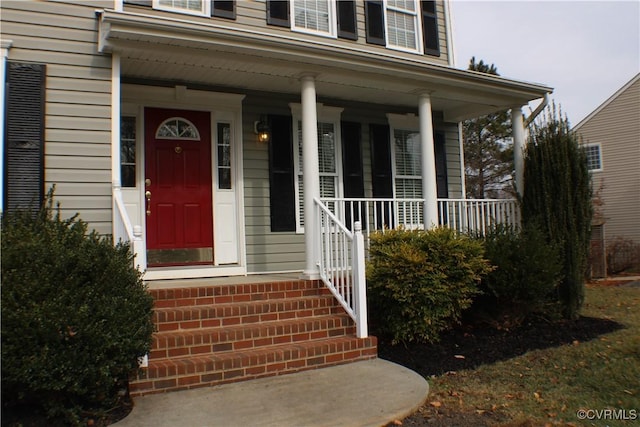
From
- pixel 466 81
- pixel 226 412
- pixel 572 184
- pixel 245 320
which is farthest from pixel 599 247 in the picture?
pixel 226 412

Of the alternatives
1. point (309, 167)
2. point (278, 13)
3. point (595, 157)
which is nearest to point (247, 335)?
point (309, 167)

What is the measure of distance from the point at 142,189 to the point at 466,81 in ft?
15.1

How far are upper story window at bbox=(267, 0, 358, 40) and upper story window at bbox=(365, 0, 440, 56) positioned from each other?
1.16ft

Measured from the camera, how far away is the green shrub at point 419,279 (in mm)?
5074

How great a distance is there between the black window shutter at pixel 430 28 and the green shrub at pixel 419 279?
4264 millimetres

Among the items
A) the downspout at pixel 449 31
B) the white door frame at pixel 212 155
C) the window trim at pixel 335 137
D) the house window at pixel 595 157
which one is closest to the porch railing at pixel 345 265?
the window trim at pixel 335 137

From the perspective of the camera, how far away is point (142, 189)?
A: 6027 mm

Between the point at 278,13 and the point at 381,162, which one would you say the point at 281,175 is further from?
the point at 278,13

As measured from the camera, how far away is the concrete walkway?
328 centimetres

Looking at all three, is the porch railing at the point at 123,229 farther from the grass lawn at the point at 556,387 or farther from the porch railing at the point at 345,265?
the grass lawn at the point at 556,387

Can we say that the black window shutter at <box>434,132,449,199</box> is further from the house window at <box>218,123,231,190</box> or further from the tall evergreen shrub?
the house window at <box>218,123,231,190</box>

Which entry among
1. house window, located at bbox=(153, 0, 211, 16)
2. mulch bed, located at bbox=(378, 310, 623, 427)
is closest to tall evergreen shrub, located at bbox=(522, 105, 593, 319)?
mulch bed, located at bbox=(378, 310, 623, 427)

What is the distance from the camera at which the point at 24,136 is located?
459 centimetres

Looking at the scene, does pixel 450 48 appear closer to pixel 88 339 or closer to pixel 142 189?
pixel 142 189
